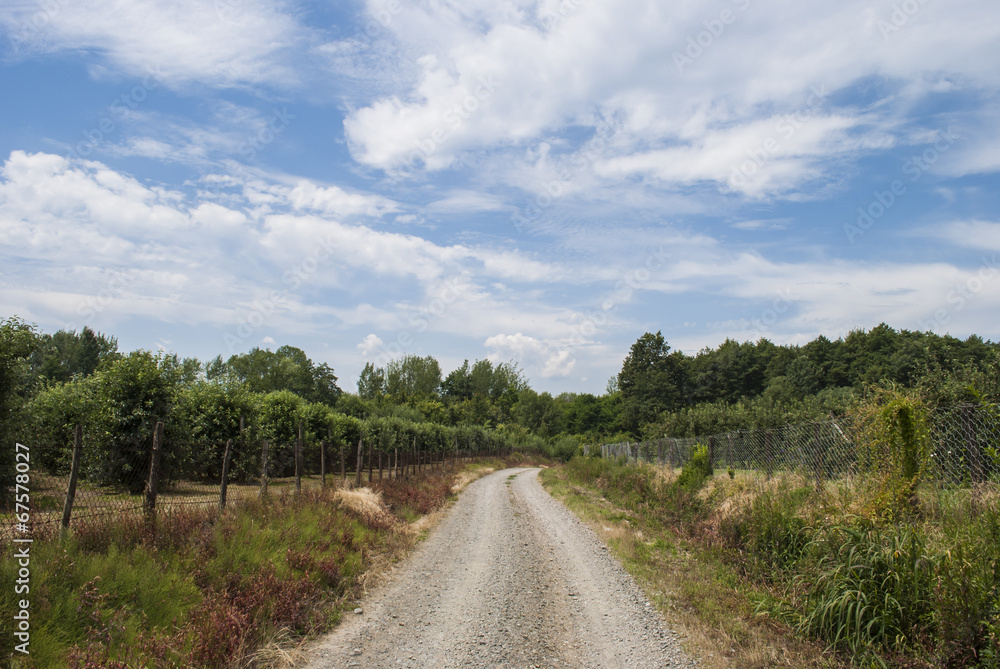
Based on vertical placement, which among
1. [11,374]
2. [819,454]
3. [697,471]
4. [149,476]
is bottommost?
[697,471]

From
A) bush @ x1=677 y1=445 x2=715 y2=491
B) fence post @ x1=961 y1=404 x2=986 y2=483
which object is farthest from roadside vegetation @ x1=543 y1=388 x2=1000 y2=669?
→ bush @ x1=677 y1=445 x2=715 y2=491

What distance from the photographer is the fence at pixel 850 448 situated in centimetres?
585

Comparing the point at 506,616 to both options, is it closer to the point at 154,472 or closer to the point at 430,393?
the point at 154,472

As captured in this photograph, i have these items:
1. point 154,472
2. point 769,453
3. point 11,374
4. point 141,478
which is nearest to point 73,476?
point 154,472

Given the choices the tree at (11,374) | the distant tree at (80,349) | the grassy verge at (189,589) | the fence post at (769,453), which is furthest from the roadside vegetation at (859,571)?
the distant tree at (80,349)

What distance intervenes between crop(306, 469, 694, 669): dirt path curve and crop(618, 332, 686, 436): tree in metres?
73.9

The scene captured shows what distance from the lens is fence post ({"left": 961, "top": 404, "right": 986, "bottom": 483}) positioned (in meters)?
5.85

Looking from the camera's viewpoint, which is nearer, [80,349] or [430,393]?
[80,349]

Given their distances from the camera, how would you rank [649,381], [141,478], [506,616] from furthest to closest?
[649,381] → [141,478] → [506,616]

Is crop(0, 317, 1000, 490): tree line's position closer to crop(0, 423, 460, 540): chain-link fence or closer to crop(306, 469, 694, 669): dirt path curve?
crop(0, 423, 460, 540): chain-link fence

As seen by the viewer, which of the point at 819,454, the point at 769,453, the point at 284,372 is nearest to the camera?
the point at 819,454

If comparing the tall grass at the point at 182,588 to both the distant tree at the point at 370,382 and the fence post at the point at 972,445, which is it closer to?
the fence post at the point at 972,445

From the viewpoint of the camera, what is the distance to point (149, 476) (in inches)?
307

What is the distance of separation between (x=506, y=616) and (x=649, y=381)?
81811 mm
